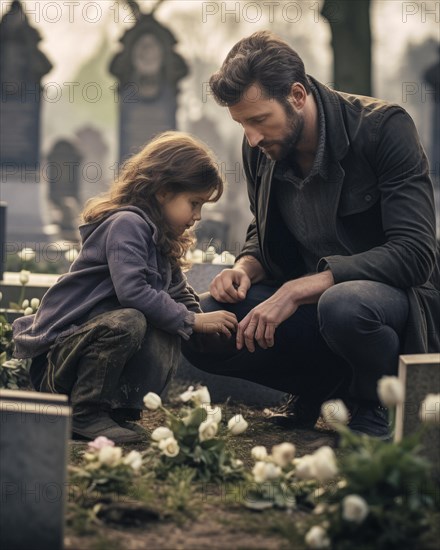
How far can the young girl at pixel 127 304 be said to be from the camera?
394cm

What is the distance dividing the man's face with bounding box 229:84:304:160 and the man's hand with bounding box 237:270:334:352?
51cm

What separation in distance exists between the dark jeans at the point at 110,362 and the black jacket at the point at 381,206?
70 centimetres

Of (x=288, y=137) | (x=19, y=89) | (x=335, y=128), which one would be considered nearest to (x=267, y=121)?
(x=288, y=137)

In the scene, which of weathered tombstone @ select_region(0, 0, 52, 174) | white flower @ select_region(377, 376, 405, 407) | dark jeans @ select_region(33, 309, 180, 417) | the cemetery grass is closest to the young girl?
dark jeans @ select_region(33, 309, 180, 417)

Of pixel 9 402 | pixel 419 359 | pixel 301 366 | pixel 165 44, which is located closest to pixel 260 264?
pixel 301 366

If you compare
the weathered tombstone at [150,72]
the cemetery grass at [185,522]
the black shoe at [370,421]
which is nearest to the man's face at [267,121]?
the black shoe at [370,421]

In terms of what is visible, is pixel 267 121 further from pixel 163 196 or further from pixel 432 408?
pixel 432 408

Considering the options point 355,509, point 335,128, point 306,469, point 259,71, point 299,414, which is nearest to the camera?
point 355,509

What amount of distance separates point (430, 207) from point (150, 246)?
3.41 ft

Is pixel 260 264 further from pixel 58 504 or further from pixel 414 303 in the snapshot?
pixel 58 504

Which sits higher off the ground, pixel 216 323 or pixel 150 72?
pixel 150 72

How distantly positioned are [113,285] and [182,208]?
401 mm

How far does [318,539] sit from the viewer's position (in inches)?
103

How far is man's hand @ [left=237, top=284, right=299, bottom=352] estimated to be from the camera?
3910 mm
